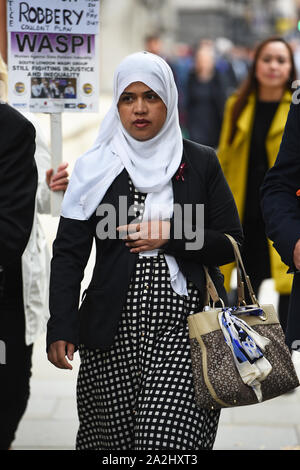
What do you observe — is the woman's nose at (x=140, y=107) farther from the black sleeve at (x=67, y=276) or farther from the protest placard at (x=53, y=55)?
the protest placard at (x=53, y=55)

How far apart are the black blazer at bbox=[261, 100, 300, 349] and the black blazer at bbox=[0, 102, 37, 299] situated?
2.71 ft

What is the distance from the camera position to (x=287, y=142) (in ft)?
10.4

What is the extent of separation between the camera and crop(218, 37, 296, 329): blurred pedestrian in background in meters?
5.75

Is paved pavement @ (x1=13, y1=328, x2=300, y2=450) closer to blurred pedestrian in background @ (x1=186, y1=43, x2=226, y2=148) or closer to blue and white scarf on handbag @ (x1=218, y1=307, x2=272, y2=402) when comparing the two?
blue and white scarf on handbag @ (x1=218, y1=307, x2=272, y2=402)

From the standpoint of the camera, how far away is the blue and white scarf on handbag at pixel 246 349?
321cm

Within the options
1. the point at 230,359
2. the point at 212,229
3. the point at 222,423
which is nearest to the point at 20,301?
the point at 212,229

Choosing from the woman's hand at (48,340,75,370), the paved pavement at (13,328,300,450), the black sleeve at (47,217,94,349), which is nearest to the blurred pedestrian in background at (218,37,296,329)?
the paved pavement at (13,328,300,450)

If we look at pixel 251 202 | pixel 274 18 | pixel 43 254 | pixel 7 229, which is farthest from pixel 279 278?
pixel 274 18

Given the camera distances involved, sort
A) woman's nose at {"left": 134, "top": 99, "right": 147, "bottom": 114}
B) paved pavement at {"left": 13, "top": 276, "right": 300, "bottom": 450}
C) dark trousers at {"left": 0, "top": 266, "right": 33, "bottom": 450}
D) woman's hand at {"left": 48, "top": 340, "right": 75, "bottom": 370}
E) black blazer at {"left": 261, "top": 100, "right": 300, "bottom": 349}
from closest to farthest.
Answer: black blazer at {"left": 261, "top": 100, "right": 300, "bottom": 349} < woman's hand at {"left": 48, "top": 340, "right": 75, "bottom": 370} < woman's nose at {"left": 134, "top": 99, "right": 147, "bottom": 114} < dark trousers at {"left": 0, "top": 266, "right": 33, "bottom": 450} < paved pavement at {"left": 13, "top": 276, "right": 300, "bottom": 450}

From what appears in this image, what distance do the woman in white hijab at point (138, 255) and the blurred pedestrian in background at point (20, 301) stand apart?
27 cm

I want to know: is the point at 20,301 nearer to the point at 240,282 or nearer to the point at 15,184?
the point at 15,184

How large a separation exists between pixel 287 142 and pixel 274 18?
270ft

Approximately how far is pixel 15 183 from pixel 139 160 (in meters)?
0.52
